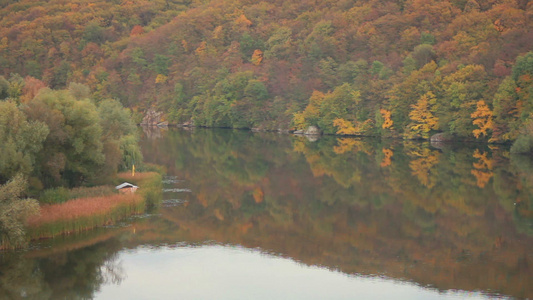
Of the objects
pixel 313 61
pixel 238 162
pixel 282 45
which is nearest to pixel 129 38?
pixel 282 45

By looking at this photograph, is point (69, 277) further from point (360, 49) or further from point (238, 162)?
point (360, 49)

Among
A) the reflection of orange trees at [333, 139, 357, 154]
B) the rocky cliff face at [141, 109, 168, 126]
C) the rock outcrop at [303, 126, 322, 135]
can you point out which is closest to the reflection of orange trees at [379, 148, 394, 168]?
the reflection of orange trees at [333, 139, 357, 154]

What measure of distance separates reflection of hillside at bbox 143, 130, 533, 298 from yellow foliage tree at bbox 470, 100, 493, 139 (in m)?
11.6

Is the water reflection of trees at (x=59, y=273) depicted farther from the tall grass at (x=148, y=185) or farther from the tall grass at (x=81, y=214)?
the tall grass at (x=148, y=185)

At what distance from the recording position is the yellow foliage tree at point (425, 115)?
89.4 m

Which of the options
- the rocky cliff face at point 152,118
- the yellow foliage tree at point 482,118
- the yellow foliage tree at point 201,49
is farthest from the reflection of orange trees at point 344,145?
the yellow foliage tree at point 201,49

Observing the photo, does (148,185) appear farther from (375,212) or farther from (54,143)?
(375,212)

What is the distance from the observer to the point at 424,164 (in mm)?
61781

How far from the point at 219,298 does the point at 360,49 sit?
102776 mm

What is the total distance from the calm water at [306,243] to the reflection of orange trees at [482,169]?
23 cm

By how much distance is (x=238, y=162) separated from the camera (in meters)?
64.0

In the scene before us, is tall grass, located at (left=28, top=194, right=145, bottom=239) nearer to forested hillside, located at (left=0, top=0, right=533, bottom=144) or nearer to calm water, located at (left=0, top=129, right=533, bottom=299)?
calm water, located at (left=0, top=129, right=533, bottom=299)

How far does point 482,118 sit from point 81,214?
203 feet

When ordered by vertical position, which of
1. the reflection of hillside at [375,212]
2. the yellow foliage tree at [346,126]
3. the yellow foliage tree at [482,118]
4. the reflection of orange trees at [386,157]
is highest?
the yellow foliage tree at [482,118]
